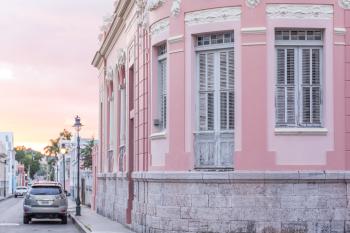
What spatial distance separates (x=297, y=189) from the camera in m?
16.9

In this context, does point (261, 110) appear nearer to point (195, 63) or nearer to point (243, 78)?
point (243, 78)

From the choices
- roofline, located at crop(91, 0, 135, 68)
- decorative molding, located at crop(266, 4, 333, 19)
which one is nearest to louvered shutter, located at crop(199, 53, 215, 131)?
decorative molding, located at crop(266, 4, 333, 19)

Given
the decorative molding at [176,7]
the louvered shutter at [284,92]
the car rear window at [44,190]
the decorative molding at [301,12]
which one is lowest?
the car rear window at [44,190]

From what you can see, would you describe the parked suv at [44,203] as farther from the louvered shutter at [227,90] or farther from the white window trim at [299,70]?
the white window trim at [299,70]

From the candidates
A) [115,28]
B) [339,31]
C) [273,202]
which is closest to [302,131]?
[273,202]

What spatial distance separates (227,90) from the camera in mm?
17797

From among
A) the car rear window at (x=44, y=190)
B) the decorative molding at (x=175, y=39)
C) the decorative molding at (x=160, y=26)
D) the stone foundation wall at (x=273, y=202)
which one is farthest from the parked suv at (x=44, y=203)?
the stone foundation wall at (x=273, y=202)

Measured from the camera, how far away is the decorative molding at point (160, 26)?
62.4 feet

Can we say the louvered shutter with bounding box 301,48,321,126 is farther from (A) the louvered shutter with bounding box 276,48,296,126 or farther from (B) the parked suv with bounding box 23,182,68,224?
(B) the parked suv with bounding box 23,182,68,224

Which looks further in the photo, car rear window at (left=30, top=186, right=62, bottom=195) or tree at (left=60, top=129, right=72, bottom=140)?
tree at (left=60, top=129, right=72, bottom=140)

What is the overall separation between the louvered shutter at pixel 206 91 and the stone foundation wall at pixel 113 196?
8.58m

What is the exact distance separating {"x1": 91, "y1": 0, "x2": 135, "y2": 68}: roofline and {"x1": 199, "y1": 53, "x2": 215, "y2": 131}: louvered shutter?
6.65m

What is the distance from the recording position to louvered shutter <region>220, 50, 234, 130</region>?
58.1 feet

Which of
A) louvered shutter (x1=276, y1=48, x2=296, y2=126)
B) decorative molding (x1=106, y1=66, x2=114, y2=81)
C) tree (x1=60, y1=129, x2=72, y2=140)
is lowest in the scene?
louvered shutter (x1=276, y1=48, x2=296, y2=126)
